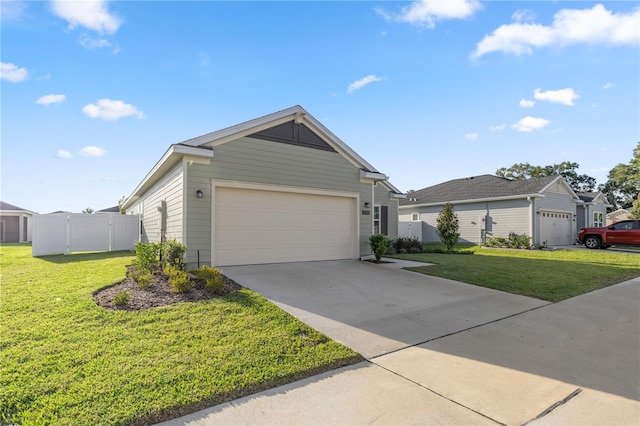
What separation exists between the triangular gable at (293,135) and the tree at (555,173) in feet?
148

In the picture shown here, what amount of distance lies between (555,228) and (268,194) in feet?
64.6

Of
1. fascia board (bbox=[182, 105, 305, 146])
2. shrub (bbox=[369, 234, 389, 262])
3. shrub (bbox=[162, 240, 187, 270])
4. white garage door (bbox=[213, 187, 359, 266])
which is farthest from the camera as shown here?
shrub (bbox=[369, 234, 389, 262])

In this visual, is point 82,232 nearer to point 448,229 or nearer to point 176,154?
point 176,154

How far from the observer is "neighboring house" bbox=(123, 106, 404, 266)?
8.05m

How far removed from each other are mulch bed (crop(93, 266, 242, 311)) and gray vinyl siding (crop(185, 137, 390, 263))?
178 cm

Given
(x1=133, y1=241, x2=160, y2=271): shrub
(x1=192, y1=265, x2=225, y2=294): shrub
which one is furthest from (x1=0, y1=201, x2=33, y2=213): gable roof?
(x1=192, y1=265, x2=225, y2=294): shrub

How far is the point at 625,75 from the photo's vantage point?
9.30m

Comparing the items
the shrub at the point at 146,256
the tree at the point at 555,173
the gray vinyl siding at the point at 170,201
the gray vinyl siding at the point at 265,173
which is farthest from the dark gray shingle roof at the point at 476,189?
the tree at the point at 555,173

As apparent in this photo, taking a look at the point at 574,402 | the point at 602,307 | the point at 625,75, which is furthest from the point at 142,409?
the point at 625,75

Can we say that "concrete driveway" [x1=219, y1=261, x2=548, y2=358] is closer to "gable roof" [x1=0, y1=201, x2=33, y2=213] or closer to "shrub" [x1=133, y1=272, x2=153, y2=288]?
"shrub" [x1=133, y1=272, x2=153, y2=288]

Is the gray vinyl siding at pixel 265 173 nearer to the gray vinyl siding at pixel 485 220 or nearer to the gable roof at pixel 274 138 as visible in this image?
the gable roof at pixel 274 138

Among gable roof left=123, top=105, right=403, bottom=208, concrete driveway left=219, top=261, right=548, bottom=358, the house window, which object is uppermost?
gable roof left=123, top=105, right=403, bottom=208

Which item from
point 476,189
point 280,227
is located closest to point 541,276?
point 280,227

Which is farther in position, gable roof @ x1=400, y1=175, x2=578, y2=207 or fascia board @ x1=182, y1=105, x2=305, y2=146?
gable roof @ x1=400, y1=175, x2=578, y2=207
